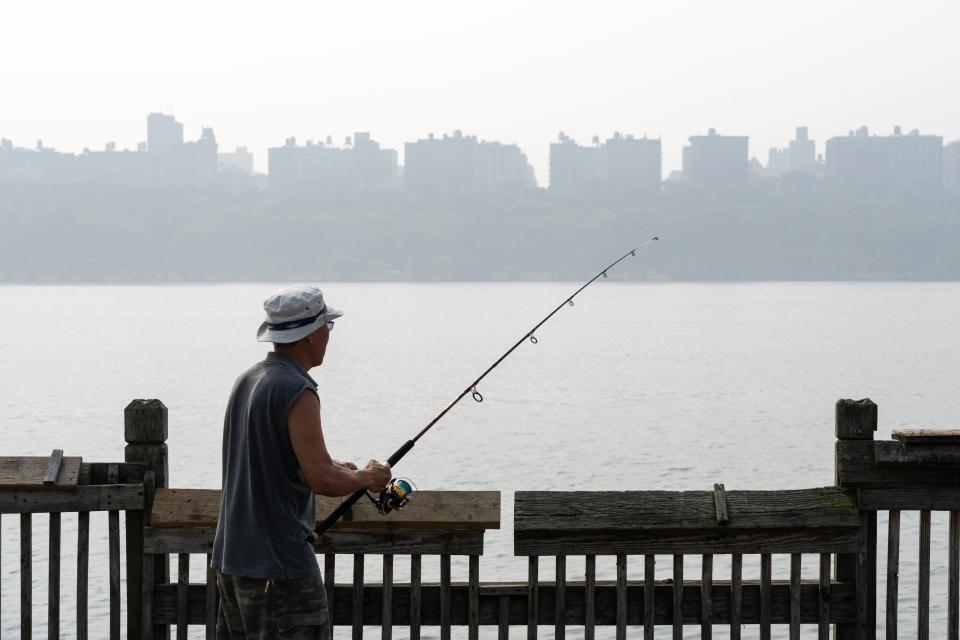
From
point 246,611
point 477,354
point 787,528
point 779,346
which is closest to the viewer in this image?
point 246,611

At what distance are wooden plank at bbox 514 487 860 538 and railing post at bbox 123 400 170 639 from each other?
1.32 metres

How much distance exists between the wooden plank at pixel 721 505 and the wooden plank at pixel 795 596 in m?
0.27

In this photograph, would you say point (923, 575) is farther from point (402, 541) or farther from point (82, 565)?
point (82, 565)

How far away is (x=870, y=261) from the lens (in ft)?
652

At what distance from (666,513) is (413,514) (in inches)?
35.7

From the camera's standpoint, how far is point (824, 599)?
14.9ft

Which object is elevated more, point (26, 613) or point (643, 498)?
point (643, 498)

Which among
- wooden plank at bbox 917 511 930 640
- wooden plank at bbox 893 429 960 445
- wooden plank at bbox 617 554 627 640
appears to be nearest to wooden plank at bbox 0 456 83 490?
wooden plank at bbox 617 554 627 640

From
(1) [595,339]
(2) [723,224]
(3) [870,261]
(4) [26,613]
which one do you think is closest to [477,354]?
(1) [595,339]

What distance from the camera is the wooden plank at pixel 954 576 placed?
458 cm

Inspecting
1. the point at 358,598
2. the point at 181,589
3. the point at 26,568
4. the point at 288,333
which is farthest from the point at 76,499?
the point at 288,333

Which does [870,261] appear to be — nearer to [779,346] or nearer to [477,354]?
[779,346]

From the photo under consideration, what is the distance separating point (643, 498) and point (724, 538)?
0.32m

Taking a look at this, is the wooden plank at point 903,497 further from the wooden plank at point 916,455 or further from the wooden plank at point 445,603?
the wooden plank at point 445,603
